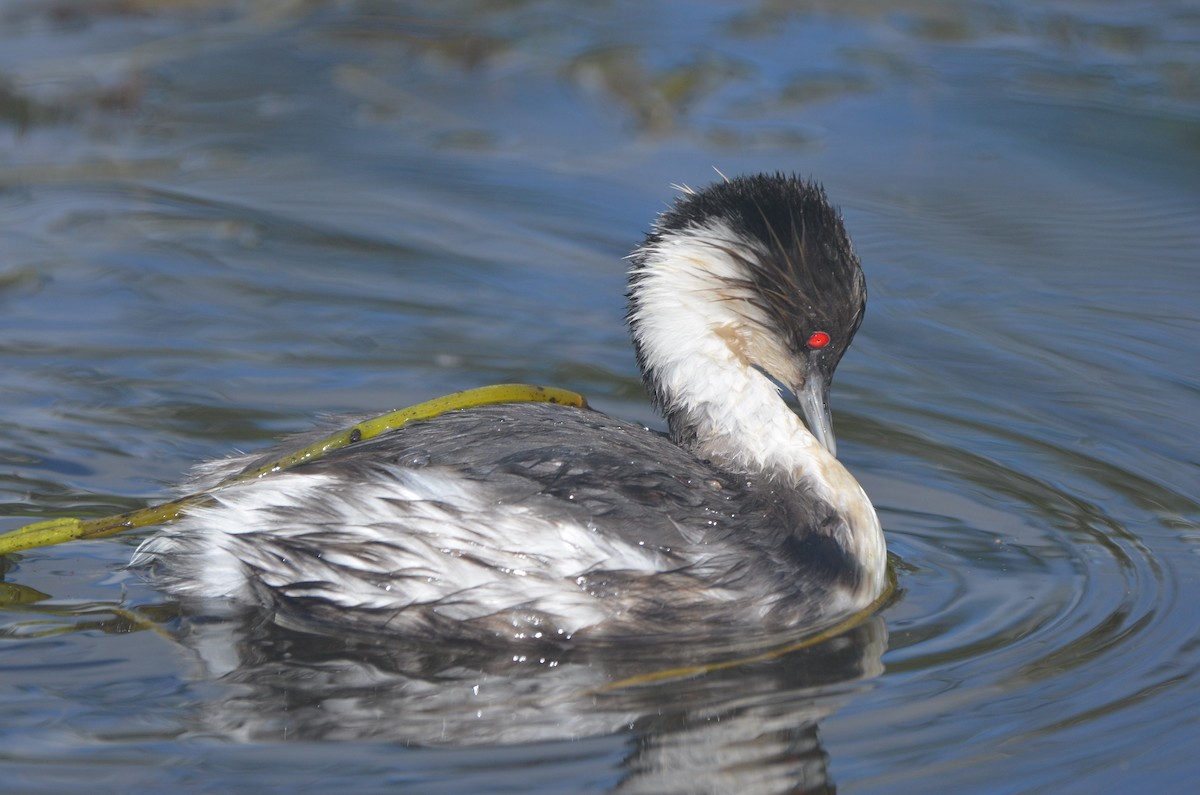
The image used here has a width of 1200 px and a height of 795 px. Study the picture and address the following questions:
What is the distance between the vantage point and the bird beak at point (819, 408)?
5.91m

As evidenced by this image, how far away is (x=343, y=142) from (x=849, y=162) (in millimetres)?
2953

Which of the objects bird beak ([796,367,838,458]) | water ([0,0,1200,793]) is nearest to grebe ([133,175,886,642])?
water ([0,0,1200,793])

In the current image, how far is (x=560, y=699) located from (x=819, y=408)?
167 cm

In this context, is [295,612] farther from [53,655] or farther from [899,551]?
[899,551]

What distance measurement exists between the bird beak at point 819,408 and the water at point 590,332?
1.50ft

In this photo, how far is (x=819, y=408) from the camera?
594 cm

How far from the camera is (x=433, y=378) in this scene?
23.8ft

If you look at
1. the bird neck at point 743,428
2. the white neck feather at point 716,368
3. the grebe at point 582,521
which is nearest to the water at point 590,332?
the grebe at point 582,521

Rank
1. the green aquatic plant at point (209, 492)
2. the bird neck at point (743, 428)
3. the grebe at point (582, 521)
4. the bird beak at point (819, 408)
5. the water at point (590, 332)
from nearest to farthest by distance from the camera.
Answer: the water at point (590, 332)
the grebe at point (582, 521)
the green aquatic plant at point (209, 492)
the bird neck at point (743, 428)
the bird beak at point (819, 408)

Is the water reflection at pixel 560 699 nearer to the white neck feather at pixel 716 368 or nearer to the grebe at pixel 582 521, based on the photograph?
the grebe at pixel 582 521

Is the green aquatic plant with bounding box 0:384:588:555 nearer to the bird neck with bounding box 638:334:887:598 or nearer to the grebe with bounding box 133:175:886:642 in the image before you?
the grebe with bounding box 133:175:886:642

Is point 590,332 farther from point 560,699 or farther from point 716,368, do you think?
point 560,699

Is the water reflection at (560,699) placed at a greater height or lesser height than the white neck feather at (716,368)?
lesser

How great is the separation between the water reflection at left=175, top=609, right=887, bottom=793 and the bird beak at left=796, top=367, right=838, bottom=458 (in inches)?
34.8
